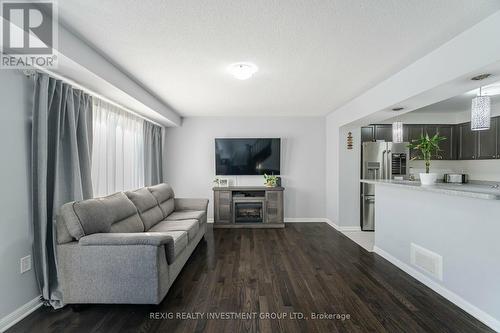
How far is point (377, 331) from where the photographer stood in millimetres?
1752

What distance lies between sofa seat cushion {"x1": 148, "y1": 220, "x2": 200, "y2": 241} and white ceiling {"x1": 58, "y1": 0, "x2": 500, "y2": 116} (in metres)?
1.97

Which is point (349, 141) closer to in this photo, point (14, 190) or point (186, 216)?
point (186, 216)

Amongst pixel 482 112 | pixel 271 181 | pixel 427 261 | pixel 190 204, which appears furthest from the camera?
pixel 271 181

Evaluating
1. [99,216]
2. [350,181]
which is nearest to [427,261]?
[350,181]

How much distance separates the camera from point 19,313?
189 centimetres

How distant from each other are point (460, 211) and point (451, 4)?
5.87ft

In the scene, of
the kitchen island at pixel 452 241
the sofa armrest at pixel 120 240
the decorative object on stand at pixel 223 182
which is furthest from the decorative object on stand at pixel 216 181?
the kitchen island at pixel 452 241

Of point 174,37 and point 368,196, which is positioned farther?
point 368,196

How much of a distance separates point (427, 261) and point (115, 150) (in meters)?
4.36

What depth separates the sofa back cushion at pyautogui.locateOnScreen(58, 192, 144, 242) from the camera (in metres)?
2.02

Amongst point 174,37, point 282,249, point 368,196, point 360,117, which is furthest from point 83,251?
point 368,196

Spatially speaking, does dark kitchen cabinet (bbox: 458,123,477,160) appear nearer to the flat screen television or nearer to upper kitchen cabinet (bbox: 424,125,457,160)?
upper kitchen cabinet (bbox: 424,125,457,160)

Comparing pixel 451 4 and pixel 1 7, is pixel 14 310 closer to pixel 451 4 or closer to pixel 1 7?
pixel 1 7

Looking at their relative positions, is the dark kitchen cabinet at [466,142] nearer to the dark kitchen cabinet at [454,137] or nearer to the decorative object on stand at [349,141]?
the dark kitchen cabinet at [454,137]
